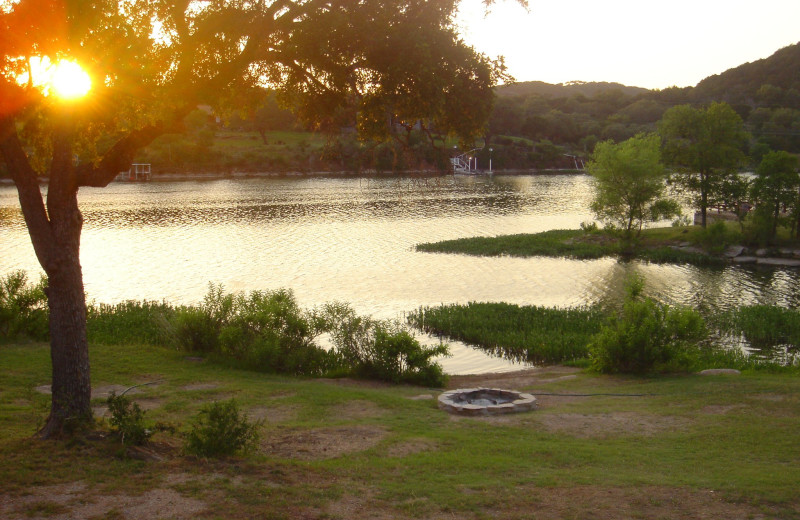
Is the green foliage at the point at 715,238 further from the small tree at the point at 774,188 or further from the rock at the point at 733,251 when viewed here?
the small tree at the point at 774,188

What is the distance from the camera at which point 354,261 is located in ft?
142

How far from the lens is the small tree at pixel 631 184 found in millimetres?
51406

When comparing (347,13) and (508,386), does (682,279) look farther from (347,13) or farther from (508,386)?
(347,13)

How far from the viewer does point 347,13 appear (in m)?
11.2

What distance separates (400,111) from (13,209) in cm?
6690

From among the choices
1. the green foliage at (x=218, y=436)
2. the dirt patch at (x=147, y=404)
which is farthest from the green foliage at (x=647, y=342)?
the green foliage at (x=218, y=436)

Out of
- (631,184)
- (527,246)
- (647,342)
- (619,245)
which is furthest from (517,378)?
(631,184)

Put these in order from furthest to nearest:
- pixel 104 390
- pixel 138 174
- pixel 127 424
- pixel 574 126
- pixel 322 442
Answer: pixel 574 126 < pixel 138 174 < pixel 104 390 < pixel 322 442 < pixel 127 424

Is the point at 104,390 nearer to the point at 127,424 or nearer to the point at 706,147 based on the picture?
the point at 127,424

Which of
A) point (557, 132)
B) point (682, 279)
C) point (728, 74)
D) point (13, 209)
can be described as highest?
point (728, 74)

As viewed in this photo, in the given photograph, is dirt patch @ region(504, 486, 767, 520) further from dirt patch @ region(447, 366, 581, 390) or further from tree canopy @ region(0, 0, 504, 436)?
dirt patch @ region(447, 366, 581, 390)

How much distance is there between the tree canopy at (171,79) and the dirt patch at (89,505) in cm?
199

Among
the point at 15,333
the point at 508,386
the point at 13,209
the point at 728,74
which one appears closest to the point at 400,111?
the point at 508,386

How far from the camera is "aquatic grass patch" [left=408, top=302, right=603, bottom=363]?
23.1 m
